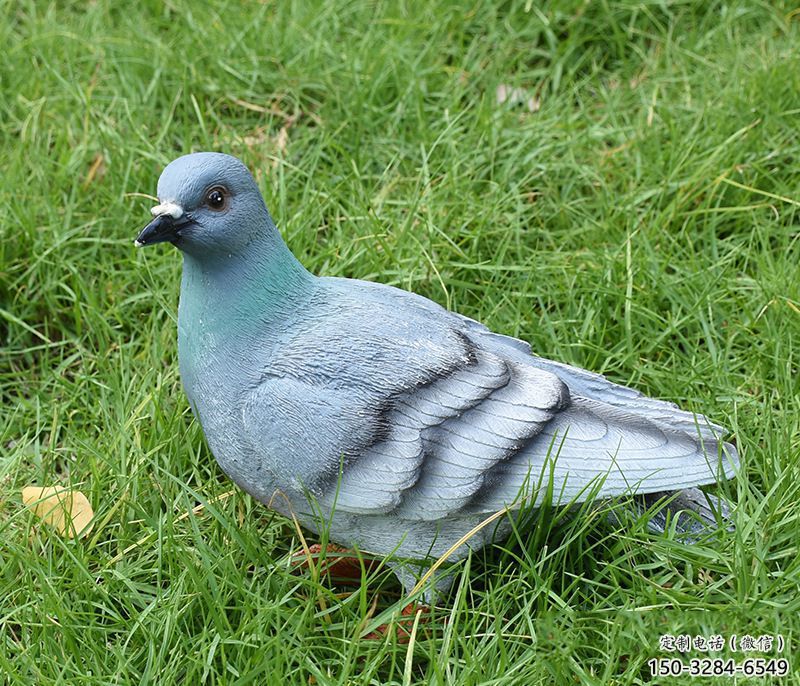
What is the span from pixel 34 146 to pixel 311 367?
2.39 metres

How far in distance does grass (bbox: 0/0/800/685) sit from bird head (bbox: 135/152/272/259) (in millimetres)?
812

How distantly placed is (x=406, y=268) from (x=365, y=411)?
4.32ft

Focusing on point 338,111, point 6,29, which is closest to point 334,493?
point 338,111

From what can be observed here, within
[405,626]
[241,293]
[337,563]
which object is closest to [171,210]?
[241,293]

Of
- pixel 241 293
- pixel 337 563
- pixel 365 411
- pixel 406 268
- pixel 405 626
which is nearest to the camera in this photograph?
pixel 365 411

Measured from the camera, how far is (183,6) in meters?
5.17

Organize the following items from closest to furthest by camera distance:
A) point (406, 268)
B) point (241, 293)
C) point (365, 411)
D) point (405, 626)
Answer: point (365, 411)
point (241, 293)
point (405, 626)
point (406, 268)

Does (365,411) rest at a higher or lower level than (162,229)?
lower

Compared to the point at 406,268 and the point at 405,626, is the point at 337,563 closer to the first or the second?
the point at 405,626

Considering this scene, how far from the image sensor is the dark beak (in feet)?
9.27

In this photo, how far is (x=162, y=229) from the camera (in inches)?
112

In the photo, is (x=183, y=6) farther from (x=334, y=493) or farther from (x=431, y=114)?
(x=334, y=493)

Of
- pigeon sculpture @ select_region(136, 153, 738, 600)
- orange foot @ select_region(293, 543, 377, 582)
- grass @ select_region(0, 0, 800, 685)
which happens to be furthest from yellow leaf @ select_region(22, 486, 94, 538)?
orange foot @ select_region(293, 543, 377, 582)

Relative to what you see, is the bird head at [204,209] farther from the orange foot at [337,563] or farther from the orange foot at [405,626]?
the orange foot at [405,626]
